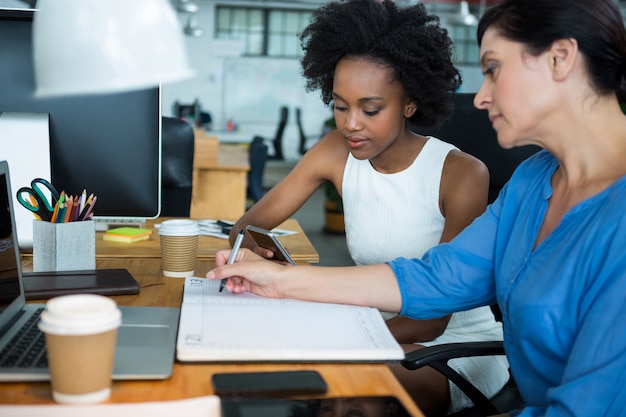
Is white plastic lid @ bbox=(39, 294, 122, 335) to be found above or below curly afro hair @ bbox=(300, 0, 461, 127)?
below

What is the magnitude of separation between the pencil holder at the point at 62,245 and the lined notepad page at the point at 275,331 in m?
0.23

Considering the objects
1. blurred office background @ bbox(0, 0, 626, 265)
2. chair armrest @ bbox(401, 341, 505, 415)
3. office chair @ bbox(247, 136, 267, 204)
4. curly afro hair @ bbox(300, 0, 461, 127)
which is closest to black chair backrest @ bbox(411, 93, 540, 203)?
curly afro hair @ bbox(300, 0, 461, 127)

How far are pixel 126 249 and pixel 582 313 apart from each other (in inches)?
41.2

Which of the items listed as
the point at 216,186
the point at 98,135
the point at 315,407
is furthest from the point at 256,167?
the point at 315,407

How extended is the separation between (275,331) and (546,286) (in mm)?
409

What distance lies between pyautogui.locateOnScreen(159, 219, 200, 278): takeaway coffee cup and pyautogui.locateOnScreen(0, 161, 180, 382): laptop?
0.27 metres

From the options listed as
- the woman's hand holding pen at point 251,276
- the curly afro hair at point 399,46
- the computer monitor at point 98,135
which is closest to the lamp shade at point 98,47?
the woman's hand holding pen at point 251,276

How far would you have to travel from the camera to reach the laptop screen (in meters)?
1.05

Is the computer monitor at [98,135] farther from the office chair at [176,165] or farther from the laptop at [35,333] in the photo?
the office chair at [176,165]

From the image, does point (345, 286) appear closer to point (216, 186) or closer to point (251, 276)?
point (251, 276)

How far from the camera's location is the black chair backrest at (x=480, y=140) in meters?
1.80

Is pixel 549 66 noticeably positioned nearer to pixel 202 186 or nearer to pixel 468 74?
pixel 202 186

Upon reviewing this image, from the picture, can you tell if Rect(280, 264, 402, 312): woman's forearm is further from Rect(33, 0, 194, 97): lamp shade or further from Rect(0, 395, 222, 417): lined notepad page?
Rect(33, 0, 194, 97): lamp shade

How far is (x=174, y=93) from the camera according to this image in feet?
40.5
